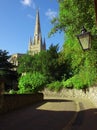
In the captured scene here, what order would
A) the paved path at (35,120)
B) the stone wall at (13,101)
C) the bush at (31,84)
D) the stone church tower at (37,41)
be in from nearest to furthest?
the paved path at (35,120) < the stone wall at (13,101) < the bush at (31,84) < the stone church tower at (37,41)

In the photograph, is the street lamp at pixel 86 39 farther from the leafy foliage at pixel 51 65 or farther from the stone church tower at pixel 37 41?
the stone church tower at pixel 37 41

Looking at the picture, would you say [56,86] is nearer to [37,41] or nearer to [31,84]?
[31,84]

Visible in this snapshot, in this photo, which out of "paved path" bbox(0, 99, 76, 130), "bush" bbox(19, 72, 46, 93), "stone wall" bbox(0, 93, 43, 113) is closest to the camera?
"paved path" bbox(0, 99, 76, 130)

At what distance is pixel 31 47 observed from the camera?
184875 millimetres

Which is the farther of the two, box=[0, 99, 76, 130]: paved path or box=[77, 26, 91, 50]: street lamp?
box=[0, 99, 76, 130]: paved path

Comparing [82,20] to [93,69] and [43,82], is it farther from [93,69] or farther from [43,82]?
[43,82]

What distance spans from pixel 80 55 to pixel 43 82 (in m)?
27.2

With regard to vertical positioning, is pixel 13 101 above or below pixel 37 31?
below

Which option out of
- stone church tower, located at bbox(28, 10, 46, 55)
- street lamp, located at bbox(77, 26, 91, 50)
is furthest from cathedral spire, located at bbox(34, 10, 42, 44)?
street lamp, located at bbox(77, 26, 91, 50)

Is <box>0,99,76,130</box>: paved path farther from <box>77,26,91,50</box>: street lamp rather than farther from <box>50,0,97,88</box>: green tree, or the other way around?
<box>77,26,91,50</box>: street lamp

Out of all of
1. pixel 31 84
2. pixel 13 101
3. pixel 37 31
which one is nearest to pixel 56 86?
pixel 31 84

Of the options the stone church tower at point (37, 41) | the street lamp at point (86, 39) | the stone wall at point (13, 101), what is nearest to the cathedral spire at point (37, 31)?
the stone church tower at point (37, 41)

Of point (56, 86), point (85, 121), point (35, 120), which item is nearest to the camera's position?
point (85, 121)

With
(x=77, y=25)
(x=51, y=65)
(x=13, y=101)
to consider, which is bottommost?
(x=13, y=101)
